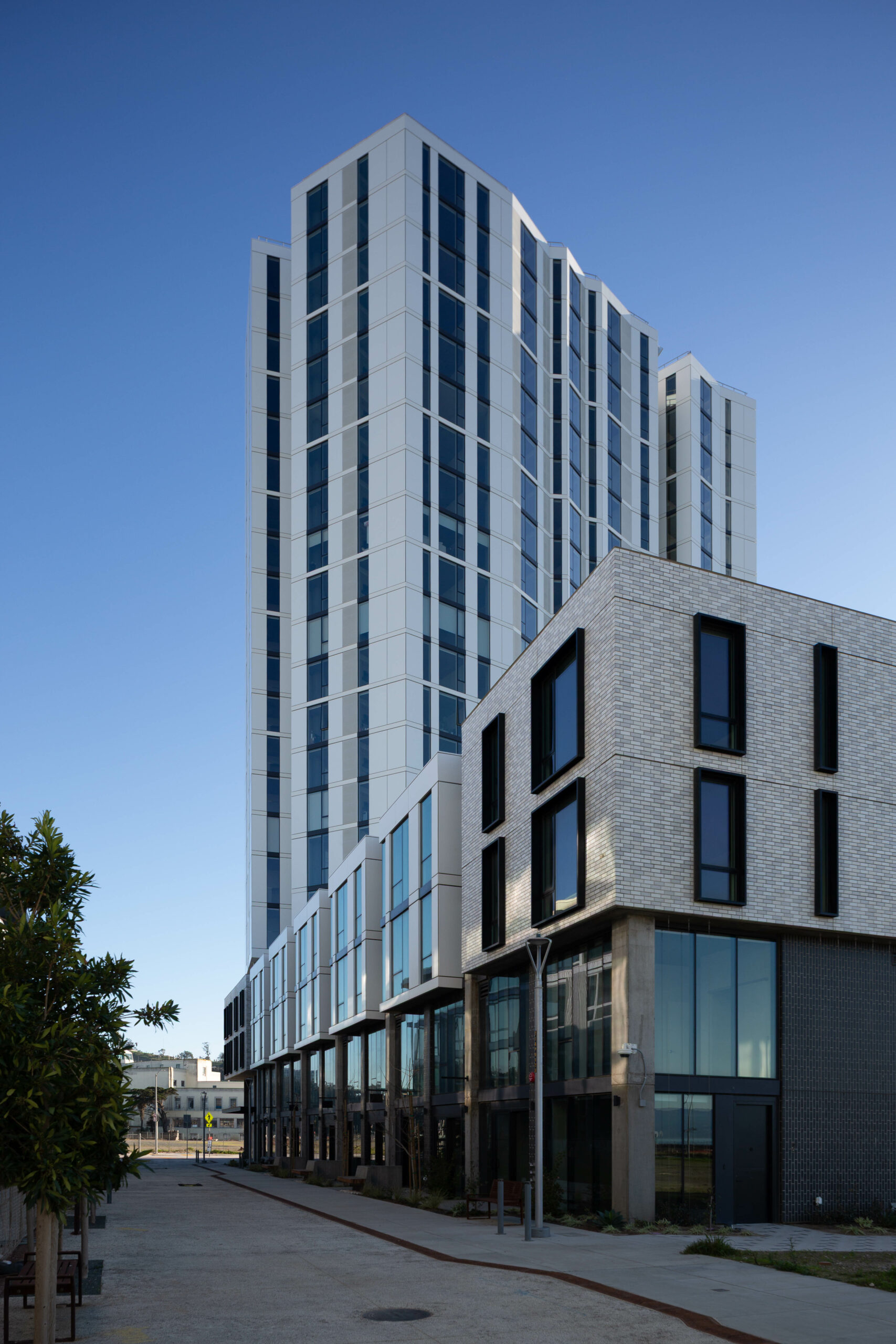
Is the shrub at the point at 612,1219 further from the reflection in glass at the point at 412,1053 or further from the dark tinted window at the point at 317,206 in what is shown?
the dark tinted window at the point at 317,206

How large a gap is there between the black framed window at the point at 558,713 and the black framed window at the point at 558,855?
719 millimetres

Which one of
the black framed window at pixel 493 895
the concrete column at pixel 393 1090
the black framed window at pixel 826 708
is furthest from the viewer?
the concrete column at pixel 393 1090

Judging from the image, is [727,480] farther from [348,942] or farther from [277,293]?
[348,942]

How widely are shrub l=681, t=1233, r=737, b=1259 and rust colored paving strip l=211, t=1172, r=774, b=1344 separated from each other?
3.09 meters

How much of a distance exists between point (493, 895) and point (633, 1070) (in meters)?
9.62

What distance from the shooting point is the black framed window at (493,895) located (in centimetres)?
3331

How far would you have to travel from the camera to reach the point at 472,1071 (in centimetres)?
3584

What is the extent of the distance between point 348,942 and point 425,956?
14.4 meters

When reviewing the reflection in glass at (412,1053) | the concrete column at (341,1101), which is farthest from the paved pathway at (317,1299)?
the concrete column at (341,1101)

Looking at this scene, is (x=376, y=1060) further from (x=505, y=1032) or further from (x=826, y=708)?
(x=826, y=708)

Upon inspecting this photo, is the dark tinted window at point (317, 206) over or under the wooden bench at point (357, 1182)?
over

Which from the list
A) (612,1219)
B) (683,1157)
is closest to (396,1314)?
(612,1219)

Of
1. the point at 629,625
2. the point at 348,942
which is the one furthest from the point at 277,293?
the point at 629,625

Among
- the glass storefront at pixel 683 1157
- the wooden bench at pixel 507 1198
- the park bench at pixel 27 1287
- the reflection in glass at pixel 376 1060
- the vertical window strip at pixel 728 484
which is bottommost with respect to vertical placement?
the reflection in glass at pixel 376 1060
